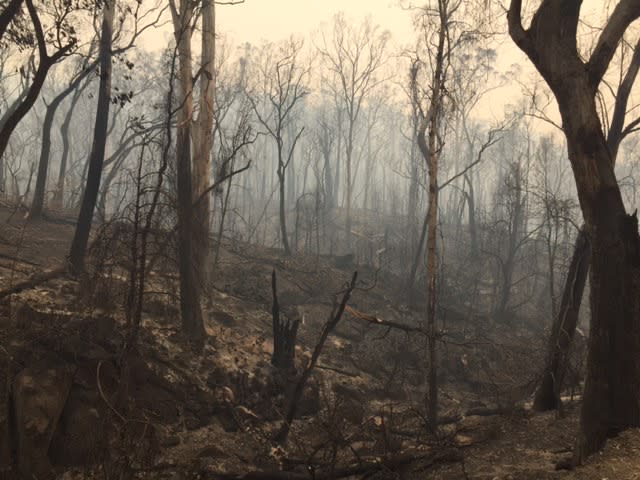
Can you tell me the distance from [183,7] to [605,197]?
8756 mm

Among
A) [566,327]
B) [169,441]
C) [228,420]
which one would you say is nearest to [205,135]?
[228,420]

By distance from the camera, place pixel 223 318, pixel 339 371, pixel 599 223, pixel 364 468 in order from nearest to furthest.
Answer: pixel 599 223 → pixel 364 468 → pixel 339 371 → pixel 223 318

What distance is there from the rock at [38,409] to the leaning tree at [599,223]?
6176mm

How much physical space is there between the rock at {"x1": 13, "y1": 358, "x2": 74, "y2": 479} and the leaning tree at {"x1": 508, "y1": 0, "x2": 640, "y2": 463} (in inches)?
243

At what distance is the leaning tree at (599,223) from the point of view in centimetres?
455

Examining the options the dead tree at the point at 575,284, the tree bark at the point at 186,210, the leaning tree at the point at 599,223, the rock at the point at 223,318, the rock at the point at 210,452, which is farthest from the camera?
the rock at the point at 223,318

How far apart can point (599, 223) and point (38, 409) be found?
6978 mm

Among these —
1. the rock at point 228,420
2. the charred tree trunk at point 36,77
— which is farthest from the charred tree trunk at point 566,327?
the charred tree trunk at point 36,77

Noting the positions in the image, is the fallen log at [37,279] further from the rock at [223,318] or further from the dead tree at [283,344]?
the dead tree at [283,344]

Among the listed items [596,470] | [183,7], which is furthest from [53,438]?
[183,7]

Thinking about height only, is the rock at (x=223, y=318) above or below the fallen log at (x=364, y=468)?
above

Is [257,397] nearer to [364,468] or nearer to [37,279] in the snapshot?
[364,468]

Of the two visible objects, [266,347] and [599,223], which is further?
[266,347]

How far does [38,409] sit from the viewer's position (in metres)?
6.23
